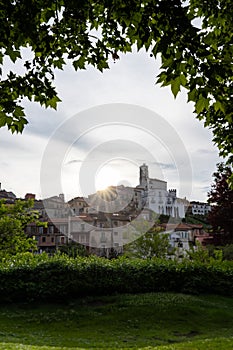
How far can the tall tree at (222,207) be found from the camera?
26.3 m

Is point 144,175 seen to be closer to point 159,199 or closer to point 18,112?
point 159,199

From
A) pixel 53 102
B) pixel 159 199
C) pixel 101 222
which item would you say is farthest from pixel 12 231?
pixel 159 199

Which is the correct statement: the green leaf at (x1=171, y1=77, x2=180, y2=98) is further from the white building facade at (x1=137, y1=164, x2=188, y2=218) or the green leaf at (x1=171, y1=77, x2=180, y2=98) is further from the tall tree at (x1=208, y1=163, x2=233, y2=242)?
the white building facade at (x1=137, y1=164, x2=188, y2=218)

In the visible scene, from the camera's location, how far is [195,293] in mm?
15555

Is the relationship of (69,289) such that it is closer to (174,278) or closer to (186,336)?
(174,278)

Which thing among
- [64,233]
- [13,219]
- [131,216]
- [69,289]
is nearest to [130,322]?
[69,289]

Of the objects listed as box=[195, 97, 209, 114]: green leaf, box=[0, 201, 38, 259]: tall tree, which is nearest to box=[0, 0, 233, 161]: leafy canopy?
box=[195, 97, 209, 114]: green leaf

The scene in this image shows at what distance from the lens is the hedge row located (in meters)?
14.4

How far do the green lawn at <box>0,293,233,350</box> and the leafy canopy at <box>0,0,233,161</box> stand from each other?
18.3ft

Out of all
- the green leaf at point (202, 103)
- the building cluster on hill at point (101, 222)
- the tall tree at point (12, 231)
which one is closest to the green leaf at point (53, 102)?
the green leaf at point (202, 103)

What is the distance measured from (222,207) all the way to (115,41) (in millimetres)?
22551

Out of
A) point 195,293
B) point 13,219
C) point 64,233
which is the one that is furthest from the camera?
point 64,233

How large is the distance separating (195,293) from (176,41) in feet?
44.2

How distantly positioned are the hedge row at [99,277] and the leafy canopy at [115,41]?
10.7 m
